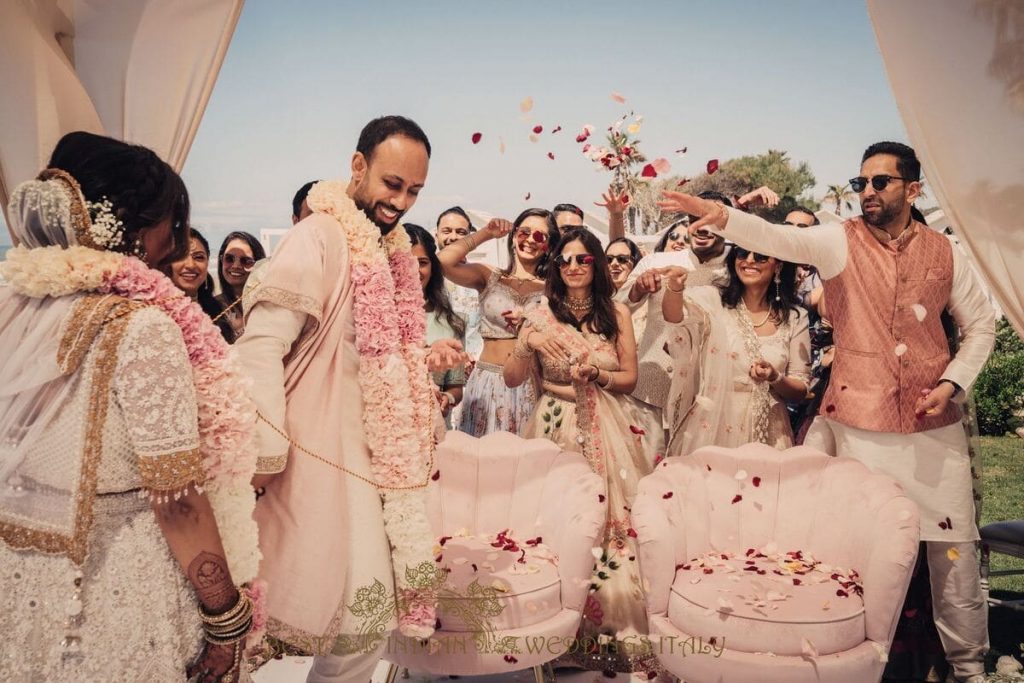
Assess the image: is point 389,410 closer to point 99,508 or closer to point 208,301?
point 99,508

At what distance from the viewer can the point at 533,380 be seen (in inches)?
153

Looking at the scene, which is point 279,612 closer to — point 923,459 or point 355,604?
point 355,604

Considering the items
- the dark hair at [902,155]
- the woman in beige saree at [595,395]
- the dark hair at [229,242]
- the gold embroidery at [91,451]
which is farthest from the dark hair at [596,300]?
the gold embroidery at [91,451]

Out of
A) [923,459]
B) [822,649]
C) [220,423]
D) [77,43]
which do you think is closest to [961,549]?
[923,459]

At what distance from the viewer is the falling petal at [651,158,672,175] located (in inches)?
179

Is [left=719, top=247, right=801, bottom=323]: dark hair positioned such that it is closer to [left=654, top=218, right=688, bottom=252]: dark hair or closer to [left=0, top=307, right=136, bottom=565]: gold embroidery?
[left=654, top=218, right=688, bottom=252]: dark hair

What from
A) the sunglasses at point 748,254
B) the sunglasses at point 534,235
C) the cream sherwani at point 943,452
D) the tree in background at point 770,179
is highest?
the tree in background at point 770,179

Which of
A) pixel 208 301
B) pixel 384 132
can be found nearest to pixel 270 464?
pixel 384 132

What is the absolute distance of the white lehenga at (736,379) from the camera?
12.4ft

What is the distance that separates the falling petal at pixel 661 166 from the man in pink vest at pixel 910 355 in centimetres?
131

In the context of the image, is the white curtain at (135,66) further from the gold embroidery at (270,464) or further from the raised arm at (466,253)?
the gold embroidery at (270,464)

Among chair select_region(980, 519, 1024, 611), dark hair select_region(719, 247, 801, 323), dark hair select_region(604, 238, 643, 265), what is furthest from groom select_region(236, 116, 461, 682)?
chair select_region(980, 519, 1024, 611)

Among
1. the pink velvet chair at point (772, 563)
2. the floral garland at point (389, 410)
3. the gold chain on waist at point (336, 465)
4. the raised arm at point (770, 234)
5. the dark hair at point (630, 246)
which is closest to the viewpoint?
the gold chain on waist at point (336, 465)

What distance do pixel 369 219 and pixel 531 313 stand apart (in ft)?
5.22
